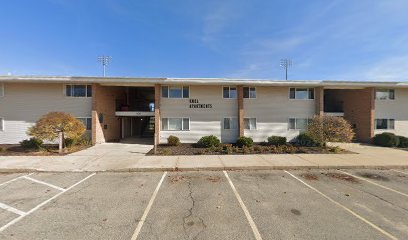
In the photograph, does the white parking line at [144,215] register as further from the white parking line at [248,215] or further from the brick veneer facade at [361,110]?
the brick veneer facade at [361,110]

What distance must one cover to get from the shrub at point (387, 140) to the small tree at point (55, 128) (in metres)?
24.2

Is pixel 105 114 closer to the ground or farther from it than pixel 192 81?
closer to the ground

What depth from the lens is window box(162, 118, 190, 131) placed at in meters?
18.4

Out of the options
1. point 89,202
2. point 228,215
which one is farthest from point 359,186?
point 89,202

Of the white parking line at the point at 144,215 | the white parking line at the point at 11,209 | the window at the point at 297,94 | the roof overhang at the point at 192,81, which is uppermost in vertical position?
the roof overhang at the point at 192,81

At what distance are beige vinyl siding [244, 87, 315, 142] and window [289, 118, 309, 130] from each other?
0.28 m

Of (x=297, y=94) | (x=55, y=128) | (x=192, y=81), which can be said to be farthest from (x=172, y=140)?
(x=297, y=94)

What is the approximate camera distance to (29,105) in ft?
57.2

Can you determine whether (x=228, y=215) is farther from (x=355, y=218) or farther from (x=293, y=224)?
(x=355, y=218)

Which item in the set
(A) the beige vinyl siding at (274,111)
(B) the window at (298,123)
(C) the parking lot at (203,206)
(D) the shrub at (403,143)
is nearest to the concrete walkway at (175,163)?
(C) the parking lot at (203,206)

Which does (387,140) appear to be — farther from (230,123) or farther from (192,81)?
(192,81)

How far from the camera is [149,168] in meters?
9.62

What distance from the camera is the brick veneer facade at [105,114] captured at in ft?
57.4

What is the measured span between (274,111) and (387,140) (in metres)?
9.46
